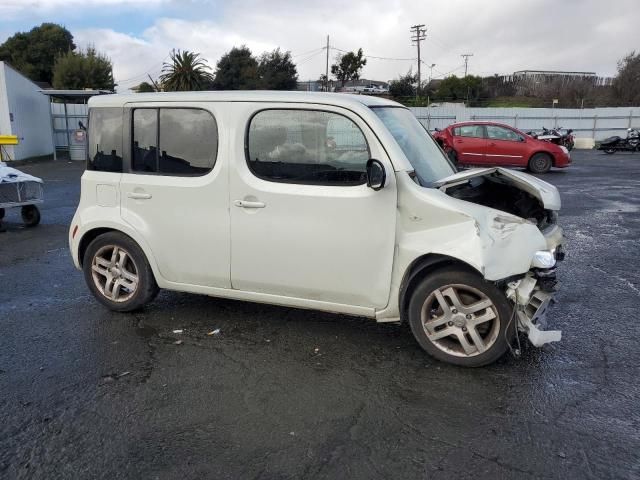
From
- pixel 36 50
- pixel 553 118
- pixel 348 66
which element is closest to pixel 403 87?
pixel 348 66

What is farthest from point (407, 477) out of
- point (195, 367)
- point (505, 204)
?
point (505, 204)

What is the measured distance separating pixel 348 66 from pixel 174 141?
68.1 metres

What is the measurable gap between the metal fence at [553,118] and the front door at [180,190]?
104 feet

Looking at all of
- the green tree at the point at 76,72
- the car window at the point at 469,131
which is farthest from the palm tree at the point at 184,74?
the car window at the point at 469,131

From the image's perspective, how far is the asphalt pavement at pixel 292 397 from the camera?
2.86 meters

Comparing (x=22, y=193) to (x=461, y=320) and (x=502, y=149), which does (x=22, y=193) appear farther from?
(x=502, y=149)

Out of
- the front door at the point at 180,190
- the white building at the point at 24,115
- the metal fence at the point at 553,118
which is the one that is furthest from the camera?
the metal fence at the point at 553,118

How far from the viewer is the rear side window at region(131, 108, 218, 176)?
4.43 metres

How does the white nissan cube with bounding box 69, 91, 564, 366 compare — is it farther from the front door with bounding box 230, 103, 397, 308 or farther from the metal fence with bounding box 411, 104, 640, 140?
the metal fence with bounding box 411, 104, 640, 140

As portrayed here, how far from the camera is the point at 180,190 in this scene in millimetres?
4508

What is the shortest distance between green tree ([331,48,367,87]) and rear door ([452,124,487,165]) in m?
53.5

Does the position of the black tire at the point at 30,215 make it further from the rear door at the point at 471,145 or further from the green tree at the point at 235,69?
the green tree at the point at 235,69

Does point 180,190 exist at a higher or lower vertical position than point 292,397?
higher

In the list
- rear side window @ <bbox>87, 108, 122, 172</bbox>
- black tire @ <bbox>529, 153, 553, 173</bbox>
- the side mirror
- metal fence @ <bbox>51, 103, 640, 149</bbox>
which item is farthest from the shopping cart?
metal fence @ <bbox>51, 103, 640, 149</bbox>
